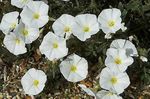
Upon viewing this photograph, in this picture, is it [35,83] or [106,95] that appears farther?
[35,83]

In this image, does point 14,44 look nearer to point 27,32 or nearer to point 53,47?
point 27,32

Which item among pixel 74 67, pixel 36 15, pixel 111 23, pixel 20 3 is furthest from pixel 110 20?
pixel 20 3

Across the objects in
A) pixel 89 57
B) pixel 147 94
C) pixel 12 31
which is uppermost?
pixel 12 31

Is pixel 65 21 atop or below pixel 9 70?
atop

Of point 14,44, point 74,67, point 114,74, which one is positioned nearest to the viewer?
point 114,74

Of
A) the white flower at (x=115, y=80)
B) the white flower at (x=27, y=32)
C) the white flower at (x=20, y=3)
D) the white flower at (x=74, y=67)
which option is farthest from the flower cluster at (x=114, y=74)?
the white flower at (x=20, y=3)

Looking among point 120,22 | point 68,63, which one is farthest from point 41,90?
point 120,22

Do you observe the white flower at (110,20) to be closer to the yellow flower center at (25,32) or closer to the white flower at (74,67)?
the white flower at (74,67)

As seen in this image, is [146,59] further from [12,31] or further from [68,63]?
[12,31]
